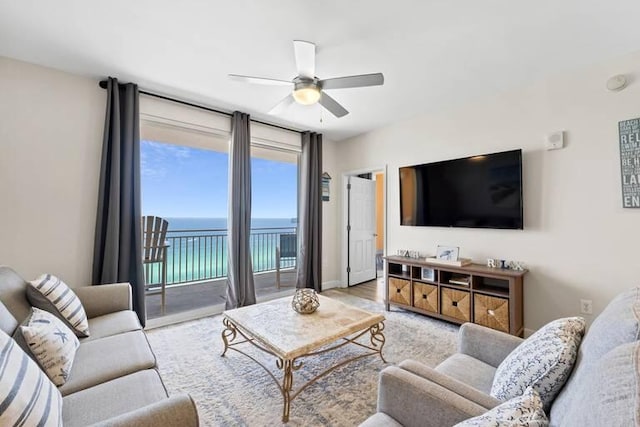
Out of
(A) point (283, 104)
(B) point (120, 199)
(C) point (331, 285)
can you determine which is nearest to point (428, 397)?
(A) point (283, 104)

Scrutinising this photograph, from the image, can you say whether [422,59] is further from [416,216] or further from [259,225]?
[259,225]

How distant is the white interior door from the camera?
16.2 ft

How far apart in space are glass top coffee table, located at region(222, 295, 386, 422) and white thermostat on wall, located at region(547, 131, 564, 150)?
2391 mm

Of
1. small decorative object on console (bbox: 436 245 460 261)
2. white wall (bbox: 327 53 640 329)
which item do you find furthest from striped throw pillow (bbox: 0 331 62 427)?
white wall (bbox: 327 53 640 329)

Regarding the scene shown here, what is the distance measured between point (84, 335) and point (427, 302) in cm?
320

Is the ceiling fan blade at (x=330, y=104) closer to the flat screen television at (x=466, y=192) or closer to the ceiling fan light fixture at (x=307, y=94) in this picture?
the ceiling fan light fixture at (x=307, y=94)

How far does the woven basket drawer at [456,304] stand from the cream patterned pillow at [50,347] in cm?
320

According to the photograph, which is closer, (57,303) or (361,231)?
(57,303)

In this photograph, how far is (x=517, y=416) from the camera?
70 cm

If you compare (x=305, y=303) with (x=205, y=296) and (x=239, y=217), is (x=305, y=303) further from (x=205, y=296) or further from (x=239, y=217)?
(x=205, y=296)

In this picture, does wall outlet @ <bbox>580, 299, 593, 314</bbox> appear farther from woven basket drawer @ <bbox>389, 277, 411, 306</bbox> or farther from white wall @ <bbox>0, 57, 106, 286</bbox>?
white wall @ <bbox>0, 57, 106, 286</bbox>

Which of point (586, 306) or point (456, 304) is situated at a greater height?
point (586, 306)

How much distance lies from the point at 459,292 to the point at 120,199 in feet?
12.2

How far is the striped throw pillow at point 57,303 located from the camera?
1.76 m
